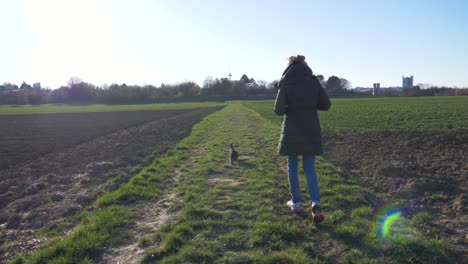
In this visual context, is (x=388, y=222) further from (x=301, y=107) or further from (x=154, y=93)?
(x=154, y=93)

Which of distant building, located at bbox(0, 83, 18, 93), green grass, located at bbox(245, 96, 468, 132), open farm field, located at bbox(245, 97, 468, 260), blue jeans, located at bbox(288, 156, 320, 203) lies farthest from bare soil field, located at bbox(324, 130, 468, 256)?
distant building, located at bbox(0, 83, 18, 93)

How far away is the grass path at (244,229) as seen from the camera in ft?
14.9

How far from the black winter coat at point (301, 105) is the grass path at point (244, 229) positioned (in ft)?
3.89

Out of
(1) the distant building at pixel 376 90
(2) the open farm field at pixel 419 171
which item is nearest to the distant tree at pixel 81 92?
(1) the distant building at pixel 376 90

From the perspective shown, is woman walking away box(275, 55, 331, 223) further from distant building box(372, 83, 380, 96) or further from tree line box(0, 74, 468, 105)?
distant building box(372, 83, 380, 96)

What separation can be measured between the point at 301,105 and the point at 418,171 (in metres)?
4.87

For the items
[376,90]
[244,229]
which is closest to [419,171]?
[244,229]

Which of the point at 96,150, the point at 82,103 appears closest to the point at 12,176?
the point at 96,150

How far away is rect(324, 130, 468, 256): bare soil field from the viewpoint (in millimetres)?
6050

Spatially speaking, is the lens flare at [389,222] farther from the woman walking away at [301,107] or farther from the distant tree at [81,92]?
the distant tree at [81,92]

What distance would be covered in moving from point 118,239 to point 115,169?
579cm

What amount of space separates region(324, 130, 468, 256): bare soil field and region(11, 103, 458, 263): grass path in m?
0.50

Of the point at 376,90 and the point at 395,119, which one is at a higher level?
the point at 376,90

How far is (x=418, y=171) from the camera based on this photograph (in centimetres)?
888
